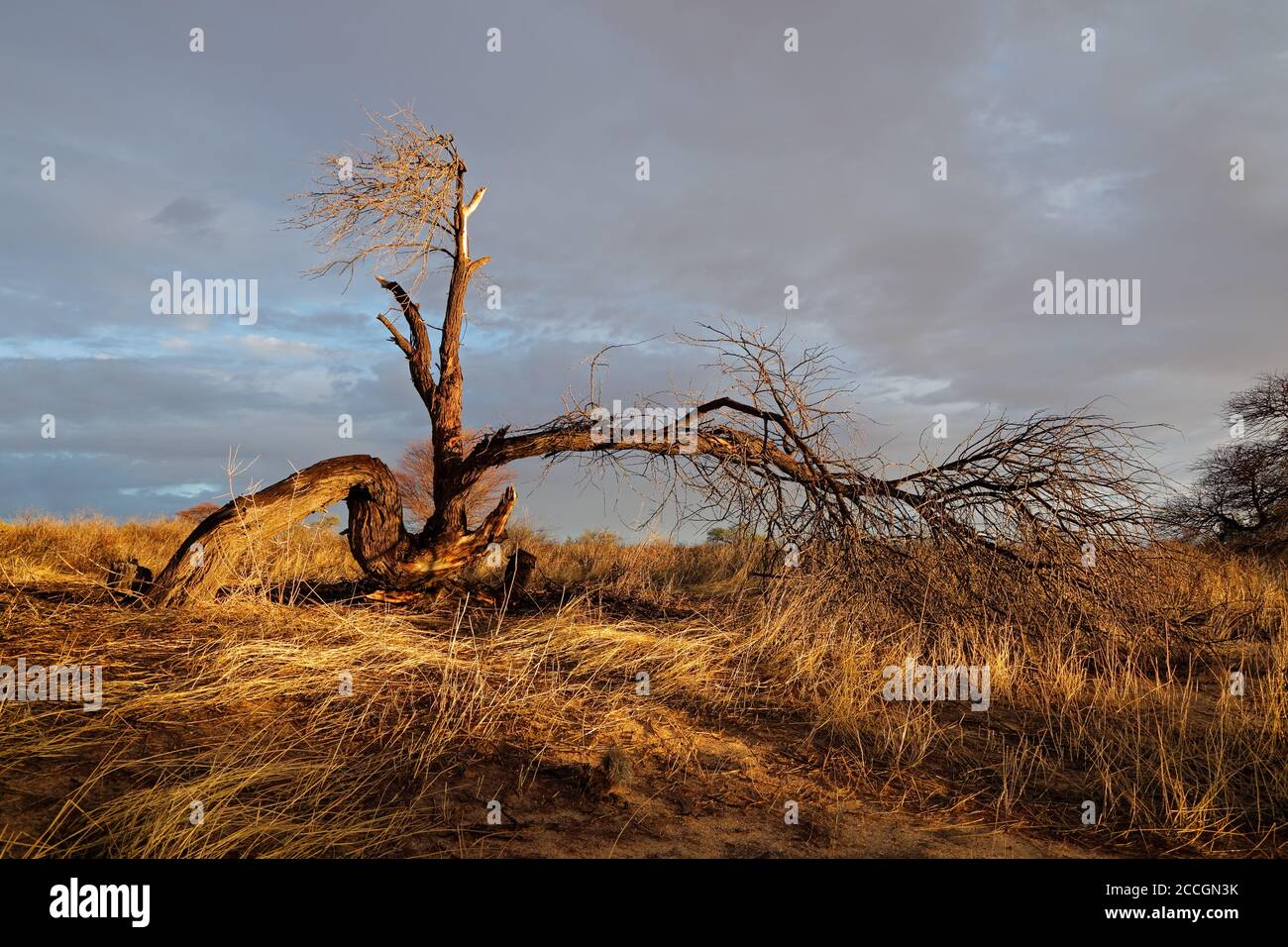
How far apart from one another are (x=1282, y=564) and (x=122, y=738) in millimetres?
17064

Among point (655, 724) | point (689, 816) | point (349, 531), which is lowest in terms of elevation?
point (689, 816)

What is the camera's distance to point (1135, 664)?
7848 millimetres

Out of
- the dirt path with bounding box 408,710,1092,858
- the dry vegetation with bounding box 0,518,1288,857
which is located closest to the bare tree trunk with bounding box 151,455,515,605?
the dry vegetation with bounding box 0,518,1288,857

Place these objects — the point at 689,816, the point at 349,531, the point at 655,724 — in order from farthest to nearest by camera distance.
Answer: the point at 349,531, the point at 655,724, the point at 689,816

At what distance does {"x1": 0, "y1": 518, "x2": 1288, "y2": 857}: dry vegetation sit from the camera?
4137 millimetres

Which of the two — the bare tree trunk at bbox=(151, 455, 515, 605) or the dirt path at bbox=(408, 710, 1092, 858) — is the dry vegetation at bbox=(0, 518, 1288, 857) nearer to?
the dirt path at bbox=(408, 710, 1092, 858)

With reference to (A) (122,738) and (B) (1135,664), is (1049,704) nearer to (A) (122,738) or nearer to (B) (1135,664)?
(B) (1135,664)

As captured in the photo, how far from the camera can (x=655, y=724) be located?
18.0 feet

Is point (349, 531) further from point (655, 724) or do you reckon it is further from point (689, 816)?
point (689, 816)

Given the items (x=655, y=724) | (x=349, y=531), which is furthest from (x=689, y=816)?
(x=349, y=531)
